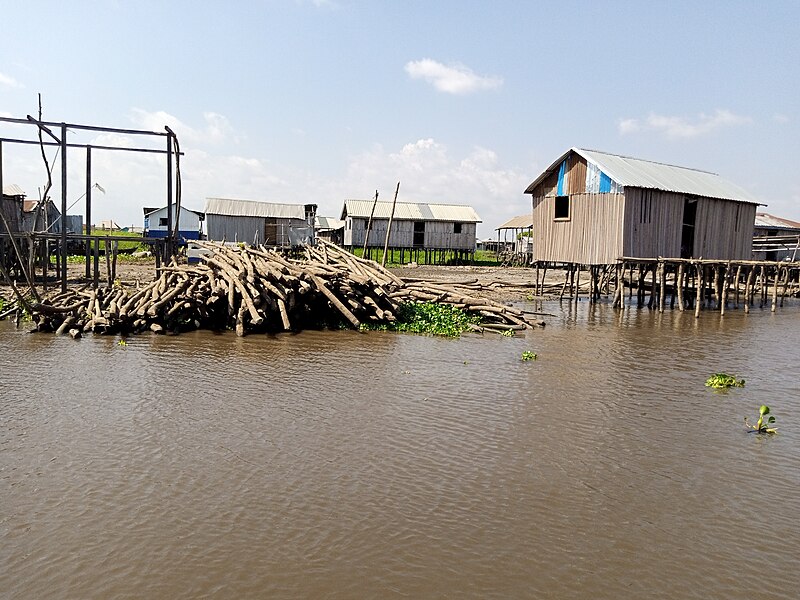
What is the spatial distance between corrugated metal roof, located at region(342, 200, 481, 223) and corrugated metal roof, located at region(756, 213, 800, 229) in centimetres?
2007

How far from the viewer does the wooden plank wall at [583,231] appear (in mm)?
22672

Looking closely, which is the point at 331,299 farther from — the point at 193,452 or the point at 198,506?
the point at 198,506

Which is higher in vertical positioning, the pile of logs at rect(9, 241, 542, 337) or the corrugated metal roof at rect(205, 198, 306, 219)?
the corrugated metal roof at rect(205, 198, 306, 219)

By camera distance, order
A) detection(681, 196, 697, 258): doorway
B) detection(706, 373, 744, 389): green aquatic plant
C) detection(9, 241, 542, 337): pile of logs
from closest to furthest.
Answer: detection(706, 373, 744, 389): green aquatic plant → detection(9, 241, 542, 337): pile of logs → detection(681, 196, 697, 258): doorway

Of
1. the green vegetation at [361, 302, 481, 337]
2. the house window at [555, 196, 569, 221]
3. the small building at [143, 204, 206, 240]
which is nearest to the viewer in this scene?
the green vegetation at [361, 302, 481, 337]

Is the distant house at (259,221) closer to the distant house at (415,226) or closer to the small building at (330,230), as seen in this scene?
the small building at (330,230)

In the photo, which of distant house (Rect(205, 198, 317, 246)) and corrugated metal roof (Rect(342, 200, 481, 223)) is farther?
corrugated metal roof (Rect(342, 200, 481, 223))

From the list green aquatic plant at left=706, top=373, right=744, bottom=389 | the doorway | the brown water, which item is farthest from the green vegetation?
the doorway

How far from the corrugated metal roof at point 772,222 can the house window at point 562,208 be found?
27.5 m

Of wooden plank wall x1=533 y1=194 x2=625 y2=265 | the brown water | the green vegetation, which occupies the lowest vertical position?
the brown water

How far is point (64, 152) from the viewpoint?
60.0 feet

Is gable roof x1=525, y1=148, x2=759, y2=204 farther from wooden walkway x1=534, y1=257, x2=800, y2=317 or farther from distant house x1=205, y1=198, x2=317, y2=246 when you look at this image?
distant house x1=205, y1=198, x2=317, y2=246

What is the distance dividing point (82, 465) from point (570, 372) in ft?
25.5

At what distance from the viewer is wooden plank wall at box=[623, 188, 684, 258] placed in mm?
22641
